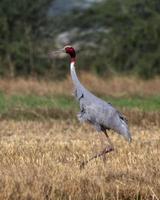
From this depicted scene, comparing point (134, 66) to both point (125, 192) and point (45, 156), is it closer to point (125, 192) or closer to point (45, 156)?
point (45, 156)

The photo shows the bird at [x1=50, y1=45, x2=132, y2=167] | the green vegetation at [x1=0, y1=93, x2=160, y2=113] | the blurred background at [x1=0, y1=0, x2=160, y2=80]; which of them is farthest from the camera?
the blurred background at [x1=0, y1=0, x2=160, y2=80]

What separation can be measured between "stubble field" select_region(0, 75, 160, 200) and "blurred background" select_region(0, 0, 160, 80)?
12218 mm

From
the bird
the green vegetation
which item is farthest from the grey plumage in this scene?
the green vegetation

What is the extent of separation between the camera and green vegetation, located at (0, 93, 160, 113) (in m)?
16.0

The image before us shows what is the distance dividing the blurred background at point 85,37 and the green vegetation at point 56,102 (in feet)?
25.1

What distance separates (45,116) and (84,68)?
13.9 m

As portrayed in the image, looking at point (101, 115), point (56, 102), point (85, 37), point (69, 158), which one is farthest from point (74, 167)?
point (85, 37)

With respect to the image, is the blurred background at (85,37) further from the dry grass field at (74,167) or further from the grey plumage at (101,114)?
the grey plumage at (101,114)

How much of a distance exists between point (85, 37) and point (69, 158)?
21382 millimetres

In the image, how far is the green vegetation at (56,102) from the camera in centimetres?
1603

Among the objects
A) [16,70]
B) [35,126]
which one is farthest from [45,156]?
[16,70]

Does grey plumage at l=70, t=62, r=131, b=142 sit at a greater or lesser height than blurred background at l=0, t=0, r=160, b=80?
greater

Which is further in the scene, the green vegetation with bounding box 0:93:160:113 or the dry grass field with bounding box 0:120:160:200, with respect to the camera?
the green vegetation with bounding box 0:93:160:113

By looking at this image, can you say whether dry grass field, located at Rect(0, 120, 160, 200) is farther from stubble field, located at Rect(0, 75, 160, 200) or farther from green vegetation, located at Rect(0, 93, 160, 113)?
green vegetation, located at Rect(0, 93, 160, 113)
